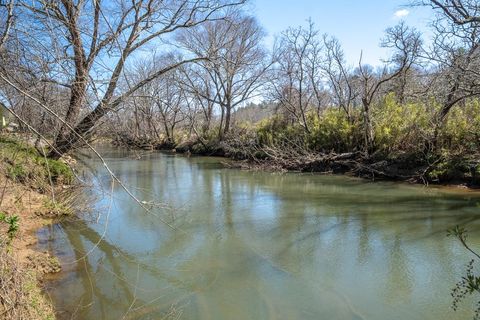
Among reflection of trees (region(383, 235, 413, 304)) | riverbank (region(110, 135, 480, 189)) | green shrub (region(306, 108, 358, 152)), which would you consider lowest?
reflection of trees (region(383, 235, 413, 304))

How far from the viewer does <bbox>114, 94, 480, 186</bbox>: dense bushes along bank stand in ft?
45.1

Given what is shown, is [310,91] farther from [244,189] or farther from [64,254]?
[64,254]

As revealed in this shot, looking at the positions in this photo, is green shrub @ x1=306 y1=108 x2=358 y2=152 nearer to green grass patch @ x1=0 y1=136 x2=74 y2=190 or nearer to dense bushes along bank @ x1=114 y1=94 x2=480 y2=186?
dense bushes along bank @ x1=114 y1=94 x2=480 y2=186

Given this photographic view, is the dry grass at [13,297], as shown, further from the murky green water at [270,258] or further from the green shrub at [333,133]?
the green shrub at [333,133]

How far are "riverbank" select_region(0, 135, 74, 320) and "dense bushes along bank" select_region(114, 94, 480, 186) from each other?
7.01 feet

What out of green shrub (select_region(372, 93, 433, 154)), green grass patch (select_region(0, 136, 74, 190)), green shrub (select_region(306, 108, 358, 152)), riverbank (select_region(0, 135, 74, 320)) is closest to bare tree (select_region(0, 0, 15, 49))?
riverbank (select_region(0, 135, 74, 320))

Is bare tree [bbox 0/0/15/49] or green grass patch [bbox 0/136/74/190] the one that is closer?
bare tree [bbox 0/0/15/49]

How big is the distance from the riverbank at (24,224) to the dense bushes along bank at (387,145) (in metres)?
2.14

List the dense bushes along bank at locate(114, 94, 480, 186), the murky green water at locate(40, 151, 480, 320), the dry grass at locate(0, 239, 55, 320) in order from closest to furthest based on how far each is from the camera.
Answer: the dry grass at locate(0, 239, 55, 320) < the murky green water at locate(40, 151, 480, 320) < the dense bushes along bank at locate(114, 94, 480, 186)

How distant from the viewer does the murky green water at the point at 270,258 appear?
520 centimetres

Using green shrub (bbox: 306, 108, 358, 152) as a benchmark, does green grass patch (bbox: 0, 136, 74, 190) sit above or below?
below

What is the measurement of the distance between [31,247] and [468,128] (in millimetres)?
13056

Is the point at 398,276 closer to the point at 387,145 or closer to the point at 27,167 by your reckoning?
the point at 27,167

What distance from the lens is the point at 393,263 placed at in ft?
22.1
